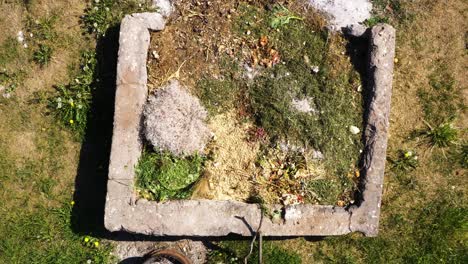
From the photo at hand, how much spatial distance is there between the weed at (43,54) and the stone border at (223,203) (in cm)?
113

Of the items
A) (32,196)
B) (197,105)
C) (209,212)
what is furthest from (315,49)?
(32,196)

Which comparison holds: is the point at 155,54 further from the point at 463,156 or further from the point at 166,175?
the point at 463,156

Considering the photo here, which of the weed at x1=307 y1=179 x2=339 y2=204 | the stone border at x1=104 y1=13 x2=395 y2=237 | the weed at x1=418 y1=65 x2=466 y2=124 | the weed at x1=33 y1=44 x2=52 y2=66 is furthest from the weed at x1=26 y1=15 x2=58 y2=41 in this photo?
the weed at x1=418 y1=65 x2=466 y2=124

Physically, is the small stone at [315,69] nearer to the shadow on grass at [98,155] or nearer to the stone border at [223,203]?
the stone border at [223,203]

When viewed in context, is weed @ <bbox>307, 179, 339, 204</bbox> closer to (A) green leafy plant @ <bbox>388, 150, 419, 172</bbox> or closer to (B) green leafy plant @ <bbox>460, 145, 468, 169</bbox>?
(A) green leafy plant @ <bbox>388, 150, 419, 172</bbox>

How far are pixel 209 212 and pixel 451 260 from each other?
2918 millimetres

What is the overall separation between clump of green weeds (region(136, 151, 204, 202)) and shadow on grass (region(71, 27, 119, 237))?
708mm

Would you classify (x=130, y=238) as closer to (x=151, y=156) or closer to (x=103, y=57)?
(x=151, y=156)

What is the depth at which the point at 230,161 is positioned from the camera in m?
5.20

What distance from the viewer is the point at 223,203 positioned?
487 cm

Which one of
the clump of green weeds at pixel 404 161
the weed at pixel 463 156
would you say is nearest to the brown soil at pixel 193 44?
the clump of green weeds at pixel 404 161

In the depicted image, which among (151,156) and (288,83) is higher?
(288,83)

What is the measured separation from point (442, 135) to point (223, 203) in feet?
8.85

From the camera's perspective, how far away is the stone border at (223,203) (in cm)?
485
